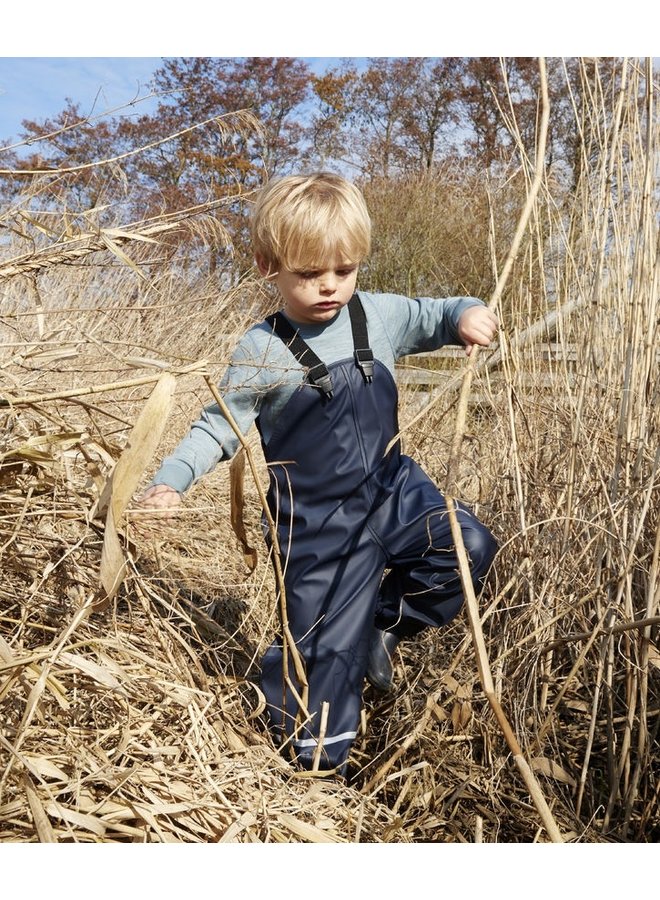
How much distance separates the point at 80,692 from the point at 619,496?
1008mm

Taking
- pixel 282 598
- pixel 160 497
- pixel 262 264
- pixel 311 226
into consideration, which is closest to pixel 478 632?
pixel 282 598

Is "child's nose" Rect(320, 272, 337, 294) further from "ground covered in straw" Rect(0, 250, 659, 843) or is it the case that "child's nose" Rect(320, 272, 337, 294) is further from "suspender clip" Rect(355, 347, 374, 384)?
"ground covered in straw" Rect(0, 250, 659, 843)

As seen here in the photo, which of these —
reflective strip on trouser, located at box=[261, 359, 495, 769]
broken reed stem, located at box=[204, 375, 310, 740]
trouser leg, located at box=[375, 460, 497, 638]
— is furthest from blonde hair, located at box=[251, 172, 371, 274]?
trouser leg, located at box=[375, 460, 497, 638]

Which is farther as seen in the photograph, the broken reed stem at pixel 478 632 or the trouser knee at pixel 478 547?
the trouser knee at pixel 478 547

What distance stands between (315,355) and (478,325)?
325mm

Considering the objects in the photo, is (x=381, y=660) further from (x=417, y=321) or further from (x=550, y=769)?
(x=417, y=321)

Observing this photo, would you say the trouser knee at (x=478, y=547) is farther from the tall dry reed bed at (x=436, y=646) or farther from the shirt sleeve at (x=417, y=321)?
the shirt sleeve at (x=417, y=321)

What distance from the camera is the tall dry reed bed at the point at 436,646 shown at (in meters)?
1.30

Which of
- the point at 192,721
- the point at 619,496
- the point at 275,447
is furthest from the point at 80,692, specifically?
the point at 619,496

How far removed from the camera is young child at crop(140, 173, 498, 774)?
168 cm

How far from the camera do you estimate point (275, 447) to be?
1748mm

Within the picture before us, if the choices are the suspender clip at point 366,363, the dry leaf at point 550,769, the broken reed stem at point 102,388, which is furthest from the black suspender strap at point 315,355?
the dry leaf at point 550,769

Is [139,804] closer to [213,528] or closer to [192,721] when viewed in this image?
[192,721]

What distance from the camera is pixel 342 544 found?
67.2 inches
